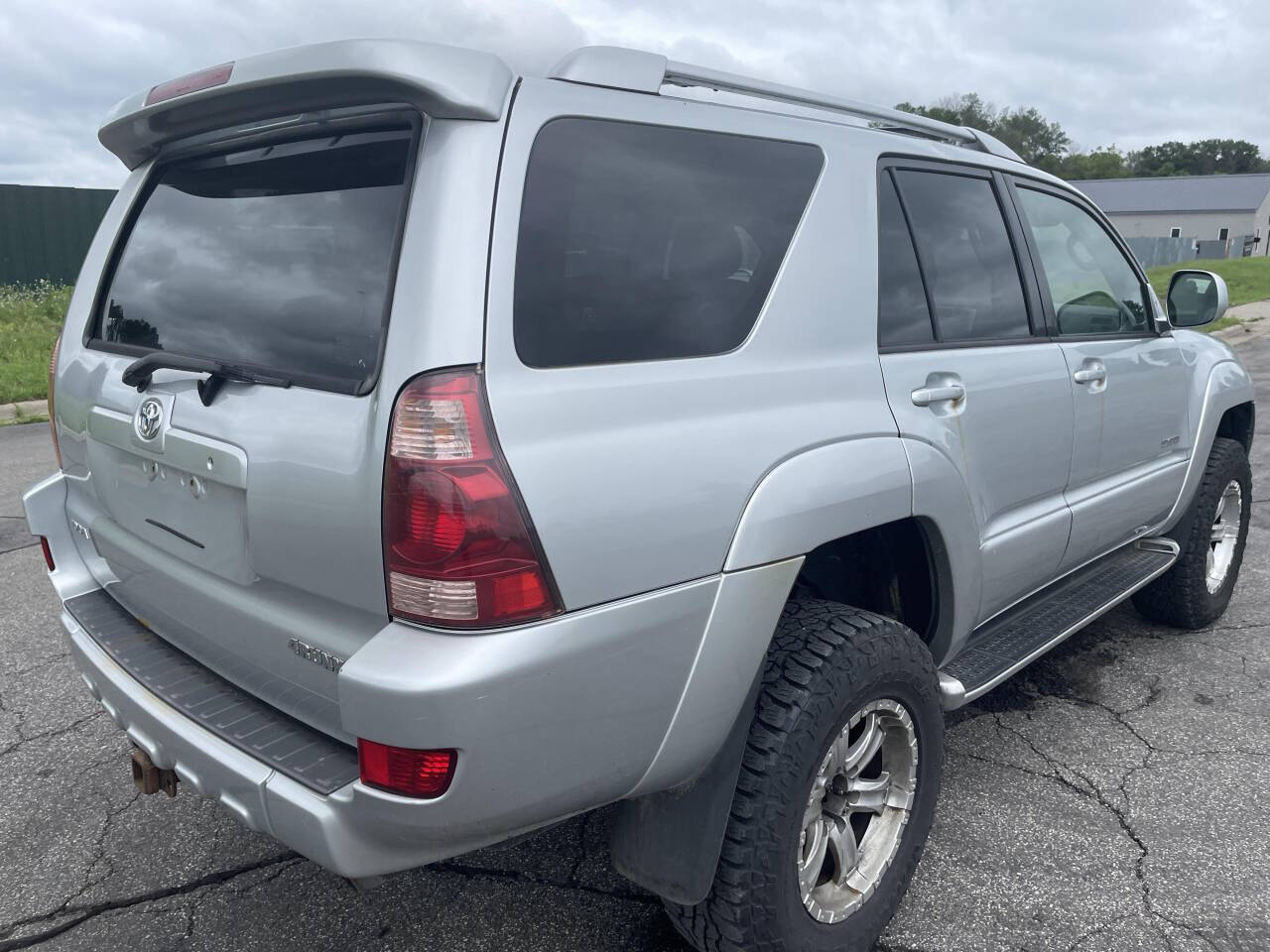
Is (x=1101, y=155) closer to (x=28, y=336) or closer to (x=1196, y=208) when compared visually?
(x=1196, y=208)

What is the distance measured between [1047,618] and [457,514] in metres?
2.25

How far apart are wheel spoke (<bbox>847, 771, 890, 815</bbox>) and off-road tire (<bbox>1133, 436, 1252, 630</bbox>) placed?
2327 mm

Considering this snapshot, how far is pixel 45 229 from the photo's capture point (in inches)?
672

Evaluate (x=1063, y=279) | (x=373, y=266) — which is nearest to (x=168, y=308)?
(x=373, y=266)

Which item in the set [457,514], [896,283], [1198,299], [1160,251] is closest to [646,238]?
[457,514]

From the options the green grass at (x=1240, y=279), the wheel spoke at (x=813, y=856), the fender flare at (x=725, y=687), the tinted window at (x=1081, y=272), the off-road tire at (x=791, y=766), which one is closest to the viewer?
the fender flare at (x=725, y=687)

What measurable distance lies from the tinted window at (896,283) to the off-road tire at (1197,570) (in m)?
2.16

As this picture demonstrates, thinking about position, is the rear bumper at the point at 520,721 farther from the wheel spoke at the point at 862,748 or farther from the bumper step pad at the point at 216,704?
the wheel spoke at the point at 862,748

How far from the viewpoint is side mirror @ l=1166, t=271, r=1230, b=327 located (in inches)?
152

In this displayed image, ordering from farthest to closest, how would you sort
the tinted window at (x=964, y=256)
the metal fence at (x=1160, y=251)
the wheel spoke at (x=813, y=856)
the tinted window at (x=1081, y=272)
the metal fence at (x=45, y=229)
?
the metal fence at (x=1160, y=251) < the metal fence at (x=45, y=229) < the tinted window at (x=1081, y=272) < the tinted window at (x=964, y=256) < the wheel spoke at (x=813, y=856)

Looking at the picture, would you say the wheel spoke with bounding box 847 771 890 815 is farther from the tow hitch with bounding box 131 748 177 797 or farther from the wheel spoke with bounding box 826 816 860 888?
the tow hitch with bounding box 131 748 177 797

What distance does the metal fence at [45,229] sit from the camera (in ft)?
54.7

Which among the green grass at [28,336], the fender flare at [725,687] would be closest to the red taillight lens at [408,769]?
the fender flare at [725,687]

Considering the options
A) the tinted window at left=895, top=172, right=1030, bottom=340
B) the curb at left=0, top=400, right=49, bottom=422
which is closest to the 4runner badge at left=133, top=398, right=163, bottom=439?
the tinted window at left=895, top=172, right=1030, bottom=340
